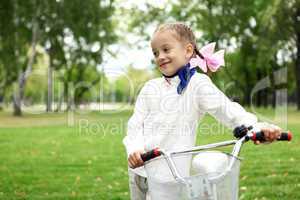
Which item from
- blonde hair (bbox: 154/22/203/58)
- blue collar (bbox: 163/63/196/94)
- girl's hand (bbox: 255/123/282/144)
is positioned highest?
blonde hair (bbox: 154/22/203/58)

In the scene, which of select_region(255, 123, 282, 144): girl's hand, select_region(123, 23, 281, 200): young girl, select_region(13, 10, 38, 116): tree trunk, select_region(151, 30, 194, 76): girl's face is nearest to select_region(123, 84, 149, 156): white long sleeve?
select_region(123, 23, 281, 200): young girl

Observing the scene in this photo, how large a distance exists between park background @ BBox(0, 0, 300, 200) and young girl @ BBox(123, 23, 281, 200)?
12.5 ft

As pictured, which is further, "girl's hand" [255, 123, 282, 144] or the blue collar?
the blue collar

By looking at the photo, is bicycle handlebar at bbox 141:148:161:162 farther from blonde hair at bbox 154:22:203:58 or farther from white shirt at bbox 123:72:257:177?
blonde hair at bbox 154:22:203:58

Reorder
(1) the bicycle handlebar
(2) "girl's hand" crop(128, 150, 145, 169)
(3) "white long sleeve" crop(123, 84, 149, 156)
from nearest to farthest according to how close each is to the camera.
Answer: (1) the bicycle handlebar < (2) "girl's hand" crop(128, 150, 145, 169) < (3) "white long sleeve" crop(123, 84, 149, 156)

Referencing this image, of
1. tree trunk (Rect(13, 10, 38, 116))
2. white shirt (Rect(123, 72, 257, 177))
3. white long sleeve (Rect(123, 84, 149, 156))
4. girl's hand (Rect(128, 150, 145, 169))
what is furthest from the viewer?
tree trunk (Rect(13, 10, 38, 116))

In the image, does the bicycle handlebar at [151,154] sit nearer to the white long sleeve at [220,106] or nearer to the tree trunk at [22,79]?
the white long sleeve at [220,106]

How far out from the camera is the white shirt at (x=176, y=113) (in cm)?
296

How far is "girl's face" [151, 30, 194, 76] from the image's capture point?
3004 millimetres

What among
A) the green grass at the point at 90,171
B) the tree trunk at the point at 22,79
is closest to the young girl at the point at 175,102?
the green grass at the point at 90,171

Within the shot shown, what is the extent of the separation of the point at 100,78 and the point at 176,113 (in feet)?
140

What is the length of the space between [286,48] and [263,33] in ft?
13.7

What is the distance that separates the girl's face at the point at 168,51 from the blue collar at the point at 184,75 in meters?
0.03

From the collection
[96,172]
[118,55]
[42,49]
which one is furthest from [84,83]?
[96,172]
